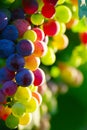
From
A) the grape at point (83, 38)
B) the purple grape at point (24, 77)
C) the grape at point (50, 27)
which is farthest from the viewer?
the grape at point (83, 38)

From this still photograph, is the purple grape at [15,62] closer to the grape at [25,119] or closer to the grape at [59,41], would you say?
the grape at [25,119]

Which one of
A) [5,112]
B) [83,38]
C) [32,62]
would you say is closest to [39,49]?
[32,62]

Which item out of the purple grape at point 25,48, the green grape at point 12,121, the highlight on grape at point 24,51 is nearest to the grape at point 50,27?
the highlight on grape at point 24,51

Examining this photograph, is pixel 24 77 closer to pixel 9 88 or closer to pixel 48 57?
pixel 9 88

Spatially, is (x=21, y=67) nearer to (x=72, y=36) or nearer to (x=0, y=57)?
(x=0, y=57)

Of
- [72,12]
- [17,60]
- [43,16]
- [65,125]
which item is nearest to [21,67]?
[17,60]
